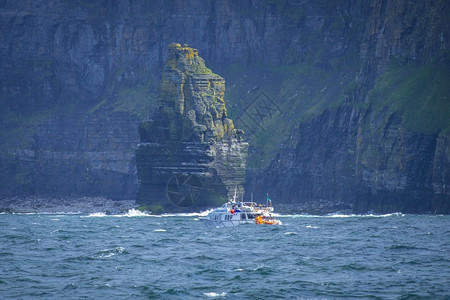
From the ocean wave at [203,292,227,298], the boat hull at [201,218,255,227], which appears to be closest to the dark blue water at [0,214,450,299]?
the ocean wave at [203,292,227,298]

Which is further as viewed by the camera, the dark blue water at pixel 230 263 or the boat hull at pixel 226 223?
the boat hull at pixel 226 223

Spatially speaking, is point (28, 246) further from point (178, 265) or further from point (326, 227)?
point (326, 227)

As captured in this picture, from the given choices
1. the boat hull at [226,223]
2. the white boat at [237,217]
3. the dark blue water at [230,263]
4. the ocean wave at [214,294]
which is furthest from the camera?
the white boat at [237,217]

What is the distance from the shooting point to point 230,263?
433 ft

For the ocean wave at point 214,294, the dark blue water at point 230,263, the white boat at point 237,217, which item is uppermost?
the white boat at point 237,217

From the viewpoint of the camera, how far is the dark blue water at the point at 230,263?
112m

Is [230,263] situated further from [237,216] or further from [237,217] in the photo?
[237,217]

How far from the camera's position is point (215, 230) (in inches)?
7180

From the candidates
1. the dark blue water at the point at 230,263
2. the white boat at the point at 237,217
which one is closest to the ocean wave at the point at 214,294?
the dark blue water at the point at 230,263

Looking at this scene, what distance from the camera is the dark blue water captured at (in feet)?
368

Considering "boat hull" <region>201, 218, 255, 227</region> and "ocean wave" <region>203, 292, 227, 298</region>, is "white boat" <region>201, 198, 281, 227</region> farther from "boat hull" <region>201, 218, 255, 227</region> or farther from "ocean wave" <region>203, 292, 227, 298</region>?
"ocean wave" <region>203, 292, 227, 298</region>

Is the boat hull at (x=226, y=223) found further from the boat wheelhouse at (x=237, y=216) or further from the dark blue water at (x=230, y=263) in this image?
the dark blue water at (x=230, y=263)

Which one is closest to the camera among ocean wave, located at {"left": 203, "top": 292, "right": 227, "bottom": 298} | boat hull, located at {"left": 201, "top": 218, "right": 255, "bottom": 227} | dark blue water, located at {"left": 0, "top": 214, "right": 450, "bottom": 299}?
ocean wave, located at {"left": 203, "top": 292, "right": 227, "bottom": 298}

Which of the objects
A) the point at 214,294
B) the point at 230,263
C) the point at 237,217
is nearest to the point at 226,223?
the point at 237,217
